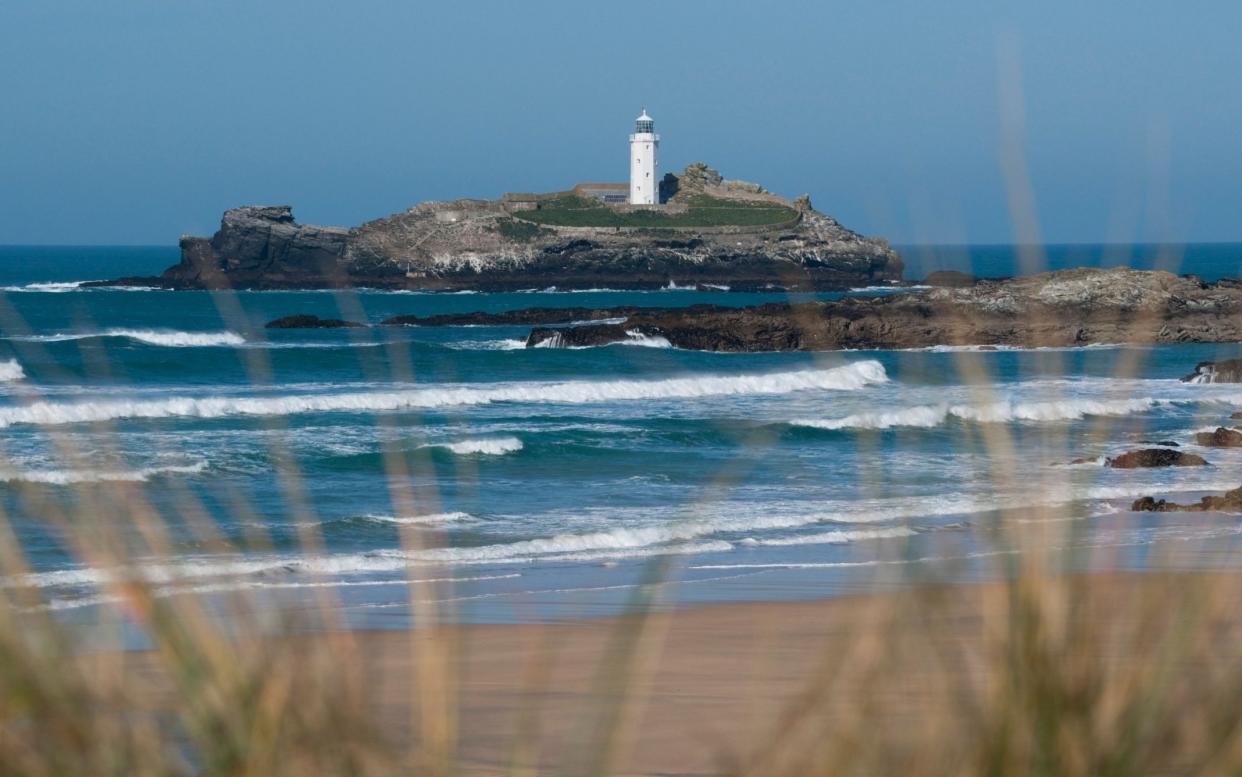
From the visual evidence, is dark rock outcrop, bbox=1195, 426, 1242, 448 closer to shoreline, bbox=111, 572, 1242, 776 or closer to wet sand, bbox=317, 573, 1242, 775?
shoreline, bbox=111, 572, 1242, 776

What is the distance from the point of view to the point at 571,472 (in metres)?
15.3

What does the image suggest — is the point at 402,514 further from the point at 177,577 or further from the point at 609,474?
the point at 609,474

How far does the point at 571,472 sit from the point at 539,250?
6588cm

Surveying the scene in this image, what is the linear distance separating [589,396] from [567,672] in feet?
65.7

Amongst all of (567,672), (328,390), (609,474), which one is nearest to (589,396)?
(328,390)

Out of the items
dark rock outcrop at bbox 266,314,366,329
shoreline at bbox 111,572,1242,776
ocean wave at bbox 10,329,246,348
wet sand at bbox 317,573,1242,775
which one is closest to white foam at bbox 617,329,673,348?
dark rock outcrop at bbox 266,314,366,329

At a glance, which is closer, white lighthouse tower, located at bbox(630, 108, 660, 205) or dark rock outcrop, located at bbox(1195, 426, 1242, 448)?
dark rock outcrop, located at bbox(1195, 426, 1242, 448)

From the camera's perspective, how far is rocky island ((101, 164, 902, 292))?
7831 cm

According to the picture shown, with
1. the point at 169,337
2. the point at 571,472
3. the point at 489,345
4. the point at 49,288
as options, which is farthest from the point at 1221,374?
the point at 49,288

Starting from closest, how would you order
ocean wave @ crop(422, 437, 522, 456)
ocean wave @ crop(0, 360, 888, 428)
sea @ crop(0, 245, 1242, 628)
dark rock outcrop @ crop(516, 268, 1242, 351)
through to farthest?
sea @ crop(0, 245, 1242, 628) < ocean wave @ crop(422, 437, 522, 456) < ocean wave @ crop(0, 360, 888, 428) < dark rock outcrop @ crop(516, 268, 1242, 351)

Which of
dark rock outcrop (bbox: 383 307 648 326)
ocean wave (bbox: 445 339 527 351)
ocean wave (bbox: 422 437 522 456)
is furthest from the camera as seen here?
dark rock outcrop (bbox: 383 307 648 326)

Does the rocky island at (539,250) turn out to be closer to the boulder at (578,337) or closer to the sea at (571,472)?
the boulder at (578,337)

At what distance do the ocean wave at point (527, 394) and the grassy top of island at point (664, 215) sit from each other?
55.3 m

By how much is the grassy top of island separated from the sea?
46.9 meters
